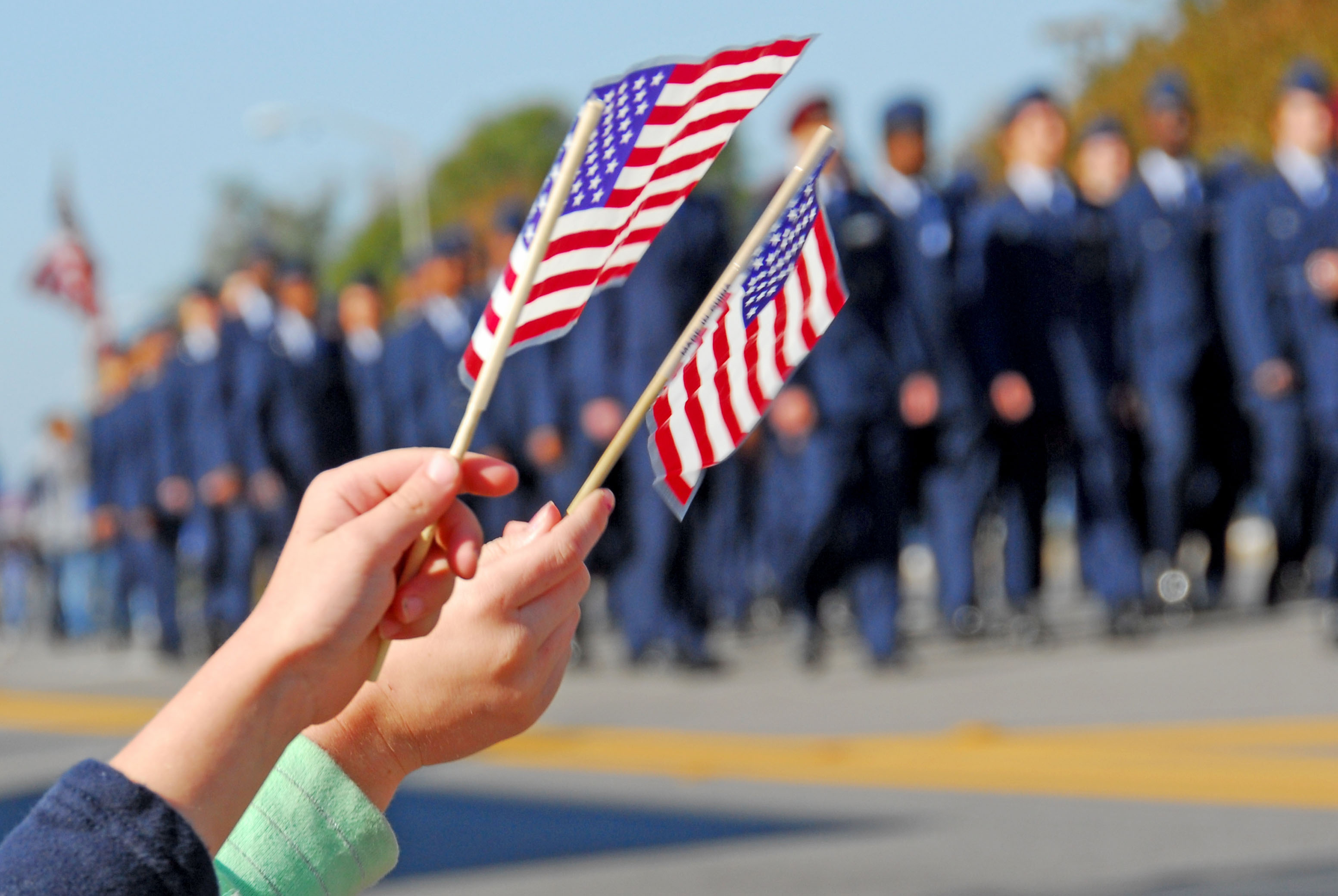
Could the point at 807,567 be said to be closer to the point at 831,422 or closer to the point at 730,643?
the point at 831,422

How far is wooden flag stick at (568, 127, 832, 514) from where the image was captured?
4.52 ft

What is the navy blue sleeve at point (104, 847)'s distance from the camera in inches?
42.9

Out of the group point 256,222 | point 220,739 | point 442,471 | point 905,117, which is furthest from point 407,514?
point 256,222

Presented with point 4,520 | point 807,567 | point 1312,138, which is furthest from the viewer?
point 4,520

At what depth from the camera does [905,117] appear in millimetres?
8508

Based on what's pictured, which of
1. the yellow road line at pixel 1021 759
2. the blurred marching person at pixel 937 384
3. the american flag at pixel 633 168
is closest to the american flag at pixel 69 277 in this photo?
the blurred marching person at pixel 937 384

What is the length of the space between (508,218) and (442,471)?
8.68 meters

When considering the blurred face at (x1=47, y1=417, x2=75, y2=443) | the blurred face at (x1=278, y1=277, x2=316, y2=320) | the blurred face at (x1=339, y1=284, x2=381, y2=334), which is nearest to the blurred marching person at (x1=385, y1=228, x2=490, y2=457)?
the blurred face at (x1=339, y1=284, x2=381, y2=334)

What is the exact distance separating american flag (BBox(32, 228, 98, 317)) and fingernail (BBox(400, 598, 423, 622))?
2112 cm

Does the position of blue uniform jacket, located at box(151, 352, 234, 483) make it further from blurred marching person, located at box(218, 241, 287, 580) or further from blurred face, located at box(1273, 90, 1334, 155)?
blurred face, located at box(1273, 90, 1334, 155)

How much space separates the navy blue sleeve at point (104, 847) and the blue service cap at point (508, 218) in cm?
855

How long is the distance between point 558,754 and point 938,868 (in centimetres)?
261

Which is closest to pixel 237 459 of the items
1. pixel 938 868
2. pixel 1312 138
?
pixel 1312 138

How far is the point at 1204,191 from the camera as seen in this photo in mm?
9156
